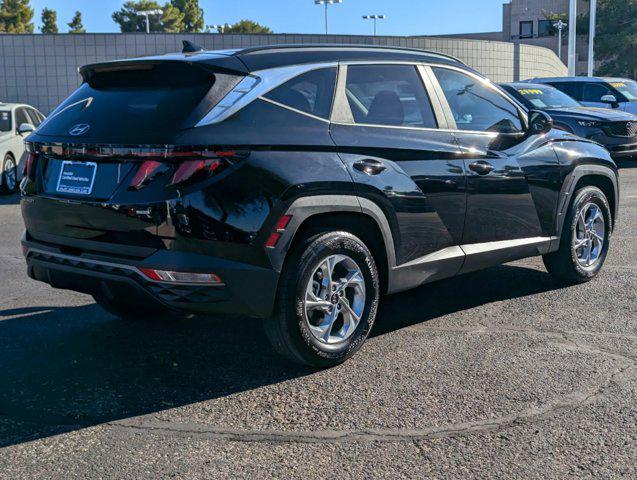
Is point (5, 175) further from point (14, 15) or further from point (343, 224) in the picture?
point (14, 15)

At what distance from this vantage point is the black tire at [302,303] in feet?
13.7

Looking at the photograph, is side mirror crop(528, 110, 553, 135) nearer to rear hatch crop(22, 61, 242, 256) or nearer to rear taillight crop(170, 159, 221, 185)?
rear hatch crop(22, 61, 242, 256)

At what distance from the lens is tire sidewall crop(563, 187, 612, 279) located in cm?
617

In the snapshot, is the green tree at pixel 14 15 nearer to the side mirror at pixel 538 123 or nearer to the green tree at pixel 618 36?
the green tree at pixel 618 36

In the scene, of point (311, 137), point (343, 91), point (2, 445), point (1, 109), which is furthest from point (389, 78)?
point (1, 109)

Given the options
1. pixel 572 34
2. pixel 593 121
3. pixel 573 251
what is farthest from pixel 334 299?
pixel 572 34

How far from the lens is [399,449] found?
3.43m

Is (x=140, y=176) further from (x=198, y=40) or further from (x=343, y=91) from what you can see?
(x=198, y=40)

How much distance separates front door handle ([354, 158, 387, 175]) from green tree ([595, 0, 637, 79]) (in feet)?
211

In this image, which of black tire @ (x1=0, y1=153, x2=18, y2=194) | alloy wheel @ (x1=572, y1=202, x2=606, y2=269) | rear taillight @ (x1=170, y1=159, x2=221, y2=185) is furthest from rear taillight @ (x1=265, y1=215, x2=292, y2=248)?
black tire @ (x1=0, y1=153, x2=18, y2=194)

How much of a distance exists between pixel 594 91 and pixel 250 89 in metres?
→ 14.9

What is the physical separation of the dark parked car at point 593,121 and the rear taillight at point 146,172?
37.4ft

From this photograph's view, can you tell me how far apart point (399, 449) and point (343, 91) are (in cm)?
214

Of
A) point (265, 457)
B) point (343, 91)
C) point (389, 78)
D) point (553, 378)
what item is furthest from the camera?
point (389, 78)
